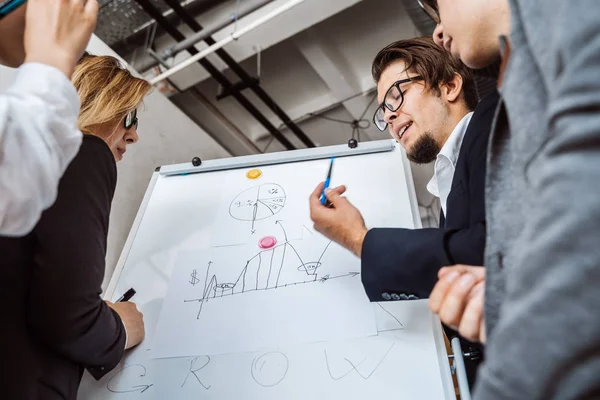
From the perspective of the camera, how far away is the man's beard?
1188 millimetres

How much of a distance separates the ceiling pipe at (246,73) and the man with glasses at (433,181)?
0.52 metres

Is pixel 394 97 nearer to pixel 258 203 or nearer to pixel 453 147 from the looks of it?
pixel 453 147

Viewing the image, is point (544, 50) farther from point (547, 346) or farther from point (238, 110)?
point (238, 110)

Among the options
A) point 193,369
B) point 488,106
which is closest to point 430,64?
point 488,106

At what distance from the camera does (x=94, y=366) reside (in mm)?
850

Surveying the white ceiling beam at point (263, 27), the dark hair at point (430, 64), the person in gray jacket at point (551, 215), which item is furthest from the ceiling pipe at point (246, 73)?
the person in gray jacket at point (551, 215)

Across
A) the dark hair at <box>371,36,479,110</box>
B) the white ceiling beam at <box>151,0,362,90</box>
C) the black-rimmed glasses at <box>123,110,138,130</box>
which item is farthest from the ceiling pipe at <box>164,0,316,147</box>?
the black-rimmed glasses at <box>123,110,138,130</box>

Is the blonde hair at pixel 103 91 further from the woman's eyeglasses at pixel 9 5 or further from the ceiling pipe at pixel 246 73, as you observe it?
the ceiling pipe at pixel 246 73

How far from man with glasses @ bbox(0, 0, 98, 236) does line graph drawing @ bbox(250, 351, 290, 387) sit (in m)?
0.51

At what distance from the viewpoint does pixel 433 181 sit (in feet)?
3.99

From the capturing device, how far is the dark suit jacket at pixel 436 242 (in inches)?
28.2

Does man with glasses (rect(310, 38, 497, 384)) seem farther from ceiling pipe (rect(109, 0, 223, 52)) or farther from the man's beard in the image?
ceiling pipe (rect(109, 0, 223, 52))

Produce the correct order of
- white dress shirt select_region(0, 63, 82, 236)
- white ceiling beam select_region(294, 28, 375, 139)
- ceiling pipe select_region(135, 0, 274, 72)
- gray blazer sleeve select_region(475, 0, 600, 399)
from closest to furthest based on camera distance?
gray blazer sleeve select_region(475, 0, 600, 399) → white dress shirt select_region(0, 63, 82, 236) → ceiling pipe select_region(135, 0, 274, 72) → white ceiling beam select_region(294, 28, 375, 139)

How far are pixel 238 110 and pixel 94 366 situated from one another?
1918mm
